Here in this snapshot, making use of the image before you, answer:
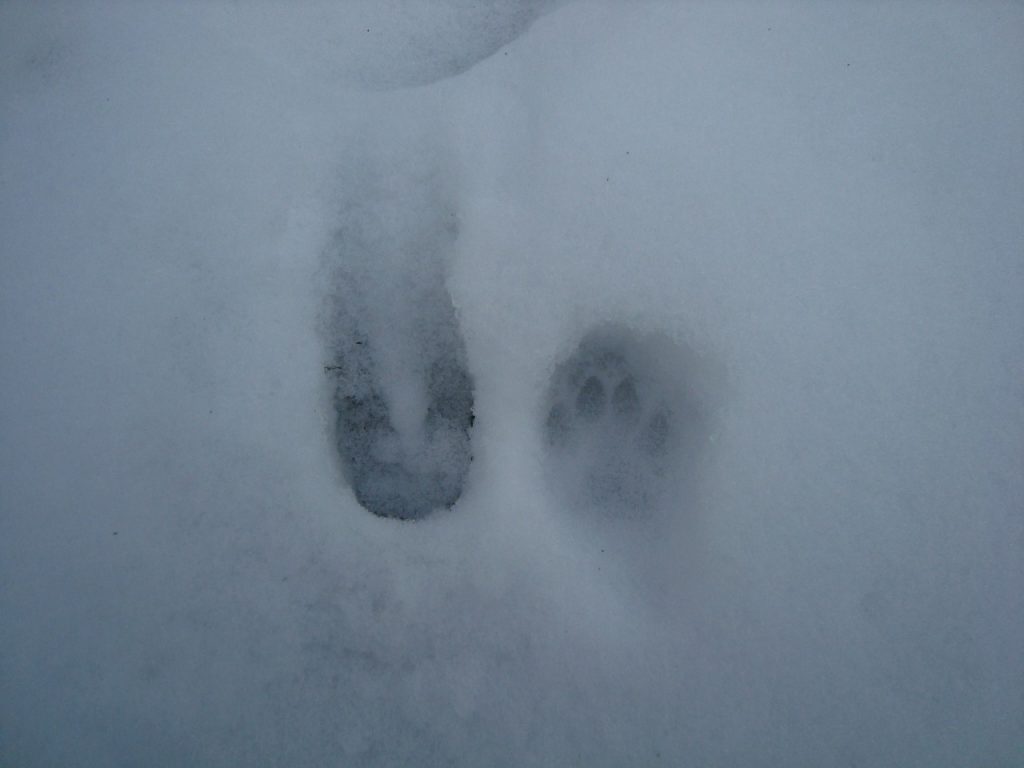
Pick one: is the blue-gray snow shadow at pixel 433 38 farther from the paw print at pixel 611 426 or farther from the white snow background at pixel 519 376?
the paw print at pixel 611 426

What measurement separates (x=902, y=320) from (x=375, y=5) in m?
0.95

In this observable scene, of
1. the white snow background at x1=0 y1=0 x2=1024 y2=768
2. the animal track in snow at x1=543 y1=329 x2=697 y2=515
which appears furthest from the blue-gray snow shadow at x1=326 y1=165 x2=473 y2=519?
the animal track in snow at x1=543 y1=329 x2=697 y2=515

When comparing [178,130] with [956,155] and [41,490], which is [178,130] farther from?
[956,155]

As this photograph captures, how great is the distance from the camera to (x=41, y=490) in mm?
890

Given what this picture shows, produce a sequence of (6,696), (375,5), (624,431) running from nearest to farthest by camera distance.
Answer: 1. (6,696)
2. (624,431)
3. (375,5)

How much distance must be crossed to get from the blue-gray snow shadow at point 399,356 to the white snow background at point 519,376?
0.02m

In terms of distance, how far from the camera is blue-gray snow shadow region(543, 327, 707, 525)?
36.4 inches

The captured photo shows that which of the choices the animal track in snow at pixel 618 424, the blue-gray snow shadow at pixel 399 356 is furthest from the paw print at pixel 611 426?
the blue-gray snow shadow at pixel 399 356

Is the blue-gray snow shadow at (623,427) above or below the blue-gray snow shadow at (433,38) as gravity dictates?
below

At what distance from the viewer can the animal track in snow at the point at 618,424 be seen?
931mm

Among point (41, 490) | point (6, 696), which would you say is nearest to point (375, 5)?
point (41, 490)

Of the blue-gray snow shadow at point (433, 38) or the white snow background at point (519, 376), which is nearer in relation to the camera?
the white snow background at point (519, 376)

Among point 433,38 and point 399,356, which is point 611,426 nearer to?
point 399,356

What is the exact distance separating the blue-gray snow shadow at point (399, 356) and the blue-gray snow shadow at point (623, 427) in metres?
0.14
